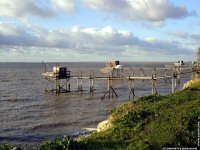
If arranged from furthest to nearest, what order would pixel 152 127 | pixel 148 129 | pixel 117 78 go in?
pixel 117 78 < pixel 152 127 < pixel 148 129

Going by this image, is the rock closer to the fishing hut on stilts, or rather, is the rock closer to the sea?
the sea

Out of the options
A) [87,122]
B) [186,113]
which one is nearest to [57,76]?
[87,122]

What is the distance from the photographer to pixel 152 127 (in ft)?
59.4

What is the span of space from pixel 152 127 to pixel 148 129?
270 mm

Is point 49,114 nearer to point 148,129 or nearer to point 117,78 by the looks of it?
point 117,78

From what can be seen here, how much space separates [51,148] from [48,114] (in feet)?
81.2

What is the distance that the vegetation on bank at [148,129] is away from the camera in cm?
1614

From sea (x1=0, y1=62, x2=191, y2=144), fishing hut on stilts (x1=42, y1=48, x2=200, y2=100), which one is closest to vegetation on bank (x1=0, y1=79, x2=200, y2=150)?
sea (x1=0, y1=62, x2=191, y2=144)

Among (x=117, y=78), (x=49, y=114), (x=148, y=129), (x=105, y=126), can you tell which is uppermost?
(x=117, y=78)

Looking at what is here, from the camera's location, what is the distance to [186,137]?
16641 mm

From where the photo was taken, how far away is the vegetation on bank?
16141 mm

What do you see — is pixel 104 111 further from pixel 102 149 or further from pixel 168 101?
pixel 102 149

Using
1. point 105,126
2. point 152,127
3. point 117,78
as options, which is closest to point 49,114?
point 117,78

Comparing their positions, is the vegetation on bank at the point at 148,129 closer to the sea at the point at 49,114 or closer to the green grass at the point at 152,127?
the green grass at the point at 152,127
